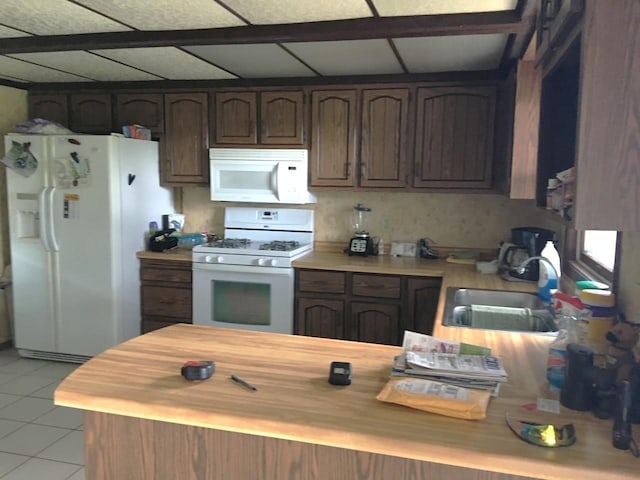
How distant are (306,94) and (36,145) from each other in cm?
200

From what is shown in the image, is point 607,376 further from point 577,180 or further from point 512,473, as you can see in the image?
point 577,180

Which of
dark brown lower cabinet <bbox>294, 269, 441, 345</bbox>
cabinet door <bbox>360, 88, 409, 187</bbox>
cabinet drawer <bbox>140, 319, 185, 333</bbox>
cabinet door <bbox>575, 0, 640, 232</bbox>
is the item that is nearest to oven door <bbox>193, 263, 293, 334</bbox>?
dark brown lower cabinet <bbox>294, 269, 441, 345</bbox>

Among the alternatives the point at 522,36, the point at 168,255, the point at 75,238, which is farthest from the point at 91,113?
the point at 522,36

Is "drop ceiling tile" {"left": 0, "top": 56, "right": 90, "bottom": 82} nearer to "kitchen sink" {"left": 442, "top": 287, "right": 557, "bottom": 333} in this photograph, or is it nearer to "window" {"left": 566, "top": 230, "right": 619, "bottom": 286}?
"kitchen sink" {"left": 442, "top": 287, "right": 557, "bottom": 333}

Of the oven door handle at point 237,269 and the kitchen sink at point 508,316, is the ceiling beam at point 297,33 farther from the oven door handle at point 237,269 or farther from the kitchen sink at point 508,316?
the oven door handle at point 237,269

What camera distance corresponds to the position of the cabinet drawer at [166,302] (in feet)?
13.0

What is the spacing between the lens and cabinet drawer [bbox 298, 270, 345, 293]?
3613mm

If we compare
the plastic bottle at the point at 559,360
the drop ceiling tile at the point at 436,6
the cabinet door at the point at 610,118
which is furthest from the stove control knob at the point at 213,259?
the cabinet door at the point at 610,118

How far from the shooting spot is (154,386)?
1.41 meters

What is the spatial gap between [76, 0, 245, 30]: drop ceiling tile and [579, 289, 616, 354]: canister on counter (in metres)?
1.88

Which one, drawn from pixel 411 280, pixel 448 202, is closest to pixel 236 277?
pixel 411 280

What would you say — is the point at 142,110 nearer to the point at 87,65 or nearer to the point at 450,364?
the point at 87,65

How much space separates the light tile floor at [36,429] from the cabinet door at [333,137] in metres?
2.28

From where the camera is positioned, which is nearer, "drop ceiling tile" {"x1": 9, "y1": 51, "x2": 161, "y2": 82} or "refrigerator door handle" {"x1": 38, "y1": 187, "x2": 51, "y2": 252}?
"drop ceiling tile" {"x1": 9, "y1": 51, "x2": 161, "y2": 82}
